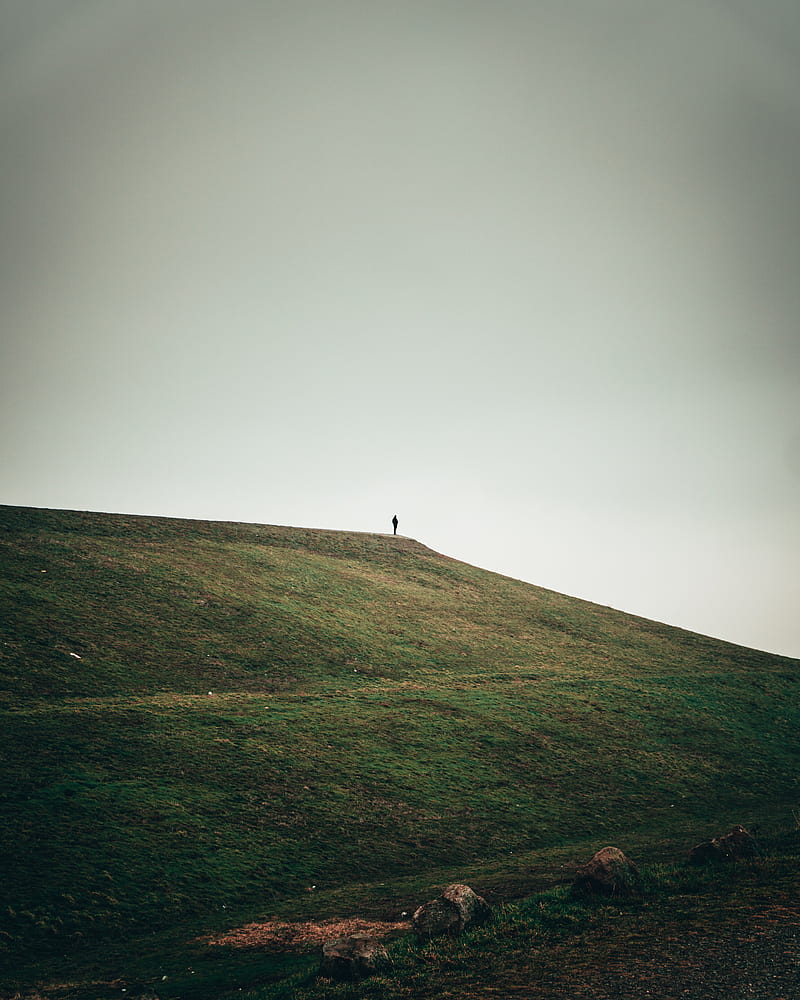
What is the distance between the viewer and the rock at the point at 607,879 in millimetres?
13414

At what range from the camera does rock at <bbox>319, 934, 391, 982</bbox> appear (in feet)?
35.8

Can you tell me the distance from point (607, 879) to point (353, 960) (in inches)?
210

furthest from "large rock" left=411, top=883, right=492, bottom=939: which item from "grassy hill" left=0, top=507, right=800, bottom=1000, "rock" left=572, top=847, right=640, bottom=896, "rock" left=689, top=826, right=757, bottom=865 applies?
"rock" left=689, top=826, right=757, bottom=865

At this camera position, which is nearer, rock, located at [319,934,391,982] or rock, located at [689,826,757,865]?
rock, located at [319,934,391,982]

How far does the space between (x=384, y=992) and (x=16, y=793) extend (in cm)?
1309

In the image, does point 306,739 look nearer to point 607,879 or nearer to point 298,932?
point 298,932

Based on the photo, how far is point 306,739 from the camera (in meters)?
25.2

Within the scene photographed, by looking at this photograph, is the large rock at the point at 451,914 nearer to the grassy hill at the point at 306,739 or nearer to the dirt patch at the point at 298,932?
the dirt patch at the point at 298,932

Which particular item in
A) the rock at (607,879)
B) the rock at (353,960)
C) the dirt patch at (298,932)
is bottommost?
the dirt patch at (298,932)

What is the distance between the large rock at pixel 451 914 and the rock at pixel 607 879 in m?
2.04

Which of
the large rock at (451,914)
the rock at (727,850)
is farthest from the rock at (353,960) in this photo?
the rock at (727,850)

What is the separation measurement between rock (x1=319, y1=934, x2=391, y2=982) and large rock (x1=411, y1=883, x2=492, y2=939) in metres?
1.29

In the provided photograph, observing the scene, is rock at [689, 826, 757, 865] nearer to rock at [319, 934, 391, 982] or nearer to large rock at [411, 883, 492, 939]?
large rock at [411, 883, 492, 939]

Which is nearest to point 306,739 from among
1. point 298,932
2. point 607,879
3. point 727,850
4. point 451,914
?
point 298,932
